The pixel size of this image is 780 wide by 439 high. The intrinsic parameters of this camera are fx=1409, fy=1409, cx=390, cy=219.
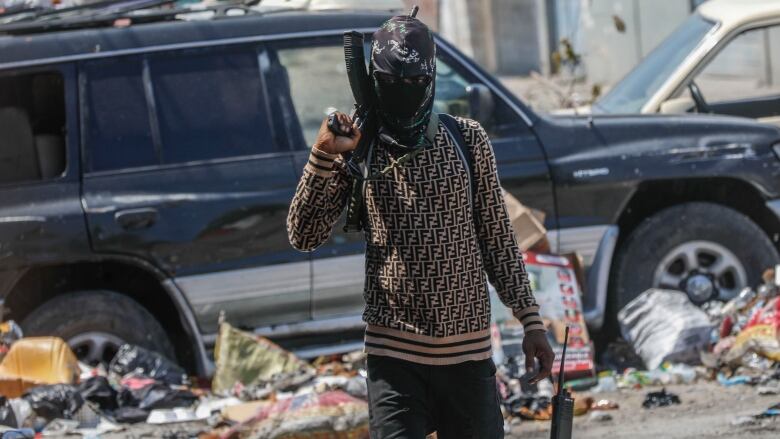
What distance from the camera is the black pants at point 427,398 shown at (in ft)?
12.4

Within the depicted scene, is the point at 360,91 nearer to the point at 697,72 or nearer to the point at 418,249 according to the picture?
the point at 418,249

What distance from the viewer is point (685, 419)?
6.57m

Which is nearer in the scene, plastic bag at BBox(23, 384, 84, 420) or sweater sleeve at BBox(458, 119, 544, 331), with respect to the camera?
sweater sleeve at BBox(458, 119, 544, 331)

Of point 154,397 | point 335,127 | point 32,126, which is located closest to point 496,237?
point 335,127

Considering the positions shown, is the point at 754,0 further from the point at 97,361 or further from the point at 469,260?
the point at 469,260

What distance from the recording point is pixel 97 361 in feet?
24.0

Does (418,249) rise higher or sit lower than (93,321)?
higher

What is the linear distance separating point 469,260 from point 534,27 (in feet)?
62.0

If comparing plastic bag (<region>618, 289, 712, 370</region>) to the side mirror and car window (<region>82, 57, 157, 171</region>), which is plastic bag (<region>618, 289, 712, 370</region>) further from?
car window (<region>82, 57, 157, 171</region>)

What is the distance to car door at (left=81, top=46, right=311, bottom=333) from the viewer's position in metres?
7.16

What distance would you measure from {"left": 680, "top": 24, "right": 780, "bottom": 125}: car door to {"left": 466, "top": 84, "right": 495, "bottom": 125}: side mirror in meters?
1.85

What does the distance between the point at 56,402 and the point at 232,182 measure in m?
1.42

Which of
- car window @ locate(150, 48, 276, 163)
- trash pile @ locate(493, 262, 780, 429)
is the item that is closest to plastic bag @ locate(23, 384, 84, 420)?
car window @ locate(150, 48, 276, 163)

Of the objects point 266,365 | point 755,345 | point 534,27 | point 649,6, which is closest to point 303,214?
point 266,365
